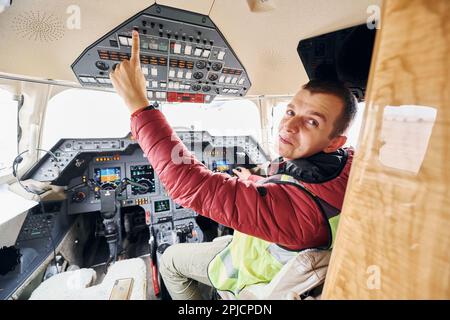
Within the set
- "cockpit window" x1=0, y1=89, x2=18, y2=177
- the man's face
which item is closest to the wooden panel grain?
the man's face

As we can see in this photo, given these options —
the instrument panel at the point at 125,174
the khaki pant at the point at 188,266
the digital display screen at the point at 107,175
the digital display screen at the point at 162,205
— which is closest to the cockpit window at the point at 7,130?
the instrument panel at the point at 125,174

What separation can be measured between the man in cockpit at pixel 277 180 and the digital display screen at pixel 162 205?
182 centimetres

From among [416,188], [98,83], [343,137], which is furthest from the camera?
[98,83]

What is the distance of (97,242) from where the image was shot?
106 inches

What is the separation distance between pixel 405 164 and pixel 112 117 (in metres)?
2.88

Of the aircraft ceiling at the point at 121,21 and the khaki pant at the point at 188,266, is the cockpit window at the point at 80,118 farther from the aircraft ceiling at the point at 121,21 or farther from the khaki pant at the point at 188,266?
the khaki pant at the point at 188,266

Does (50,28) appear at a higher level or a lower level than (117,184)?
higher

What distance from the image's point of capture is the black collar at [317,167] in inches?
26.1

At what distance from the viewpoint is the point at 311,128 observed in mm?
762

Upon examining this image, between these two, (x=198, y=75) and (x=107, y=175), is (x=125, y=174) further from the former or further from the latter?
(x=198, y=75)

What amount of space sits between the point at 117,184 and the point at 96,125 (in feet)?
2.64
